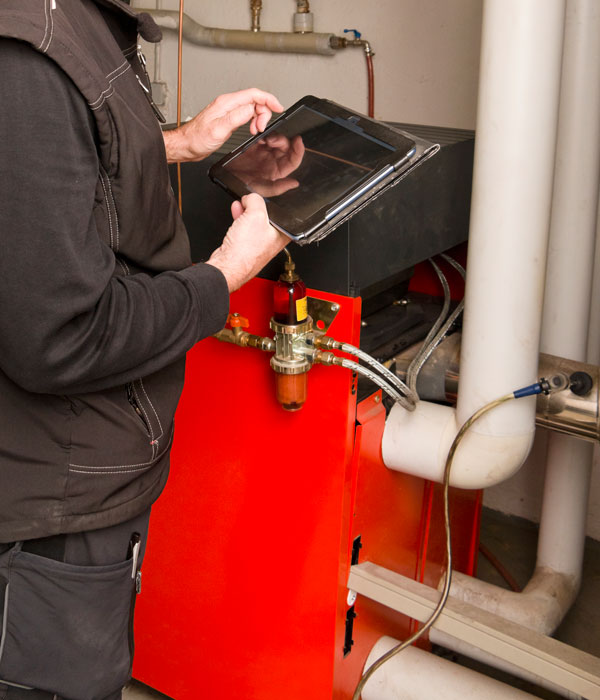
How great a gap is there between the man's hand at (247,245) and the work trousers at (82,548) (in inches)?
12.3

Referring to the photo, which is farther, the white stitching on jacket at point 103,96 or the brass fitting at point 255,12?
the brass fitting at point 255,12

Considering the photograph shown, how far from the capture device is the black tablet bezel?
34.9 inches

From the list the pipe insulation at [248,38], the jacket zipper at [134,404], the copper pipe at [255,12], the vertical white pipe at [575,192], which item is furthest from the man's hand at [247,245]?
the copper pipe at [255,12]

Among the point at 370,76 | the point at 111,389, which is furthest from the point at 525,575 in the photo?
the point at 111,389

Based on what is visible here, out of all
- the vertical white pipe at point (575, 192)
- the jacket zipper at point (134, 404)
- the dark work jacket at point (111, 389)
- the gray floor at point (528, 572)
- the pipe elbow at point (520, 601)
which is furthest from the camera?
the gray floor at point (528, 572)

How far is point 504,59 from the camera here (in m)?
1.02

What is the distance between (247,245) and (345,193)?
13 cm

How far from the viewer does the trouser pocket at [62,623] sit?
87 cm

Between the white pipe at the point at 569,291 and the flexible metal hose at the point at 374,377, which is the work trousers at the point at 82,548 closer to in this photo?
the flexible metal hose at the point at 374,377

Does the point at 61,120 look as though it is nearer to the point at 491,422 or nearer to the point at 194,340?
the point at 194,340

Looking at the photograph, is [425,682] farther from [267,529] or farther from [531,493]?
[531,493]

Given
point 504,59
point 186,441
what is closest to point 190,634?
point 186,441

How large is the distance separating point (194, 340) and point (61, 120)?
25 centimetres

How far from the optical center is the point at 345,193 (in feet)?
2.96
